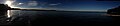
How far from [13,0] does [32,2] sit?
1155 millimetres

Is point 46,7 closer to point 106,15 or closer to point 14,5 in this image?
point 14,5

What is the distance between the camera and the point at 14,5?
9.58 m

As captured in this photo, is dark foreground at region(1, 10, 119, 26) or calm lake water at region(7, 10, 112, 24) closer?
dark foreground at region(1, 10, 119, 26)

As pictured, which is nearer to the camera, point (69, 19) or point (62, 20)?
point (62, 20)

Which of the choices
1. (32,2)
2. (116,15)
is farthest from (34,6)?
(116,15)

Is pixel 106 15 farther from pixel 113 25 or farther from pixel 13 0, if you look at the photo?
pixel 13 0

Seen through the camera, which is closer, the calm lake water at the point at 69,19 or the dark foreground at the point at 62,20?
the dark foreground at the point at 62,20

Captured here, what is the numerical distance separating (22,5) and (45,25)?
1289 millimetres

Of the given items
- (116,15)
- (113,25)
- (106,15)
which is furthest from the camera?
(106,15)

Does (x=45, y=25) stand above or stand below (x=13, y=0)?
below

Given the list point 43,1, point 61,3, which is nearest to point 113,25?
point 61,3

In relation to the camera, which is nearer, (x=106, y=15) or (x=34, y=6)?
(x=34, y=6)

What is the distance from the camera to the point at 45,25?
8.91 meters

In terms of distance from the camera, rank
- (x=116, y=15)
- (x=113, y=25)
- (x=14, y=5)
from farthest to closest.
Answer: (x=116, y=15) → (x=14, y=5) → (x=113, y=25)
